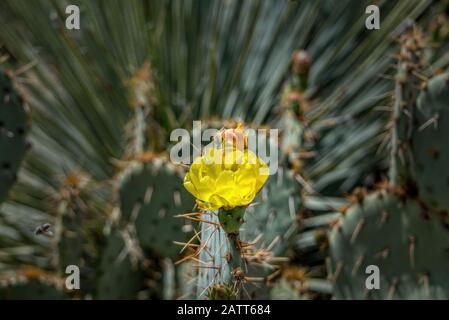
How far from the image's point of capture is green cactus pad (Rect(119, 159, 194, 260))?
2.49 meters

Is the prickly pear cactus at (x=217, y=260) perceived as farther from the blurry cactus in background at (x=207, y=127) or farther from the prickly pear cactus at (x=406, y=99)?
the prickly pear cactus at (x=406, y=99)

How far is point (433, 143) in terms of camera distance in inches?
89.4

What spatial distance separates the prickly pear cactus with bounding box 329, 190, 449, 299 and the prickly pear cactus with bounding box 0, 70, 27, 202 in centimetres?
99

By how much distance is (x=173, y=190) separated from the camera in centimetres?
247

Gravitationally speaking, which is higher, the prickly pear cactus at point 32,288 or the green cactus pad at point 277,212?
the green cactus pad at point 277,212

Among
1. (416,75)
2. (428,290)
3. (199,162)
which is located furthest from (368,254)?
(199,162)

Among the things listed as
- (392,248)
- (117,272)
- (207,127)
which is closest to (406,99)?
(392,248)

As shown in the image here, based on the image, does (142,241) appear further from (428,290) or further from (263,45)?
(263,45)

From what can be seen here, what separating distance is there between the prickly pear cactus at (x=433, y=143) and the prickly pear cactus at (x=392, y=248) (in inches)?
2.6

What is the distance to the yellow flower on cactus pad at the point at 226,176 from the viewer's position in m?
1.42

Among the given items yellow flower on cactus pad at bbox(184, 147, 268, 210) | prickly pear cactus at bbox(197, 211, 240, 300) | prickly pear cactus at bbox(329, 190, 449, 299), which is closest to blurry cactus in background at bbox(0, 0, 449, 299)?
prickly pear cactus at bbox(329, 190, 449, 299)

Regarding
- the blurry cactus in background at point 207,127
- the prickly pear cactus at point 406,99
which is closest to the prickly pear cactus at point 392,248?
the blurry cactus in background at point 207,127

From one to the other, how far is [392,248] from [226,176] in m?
1.05

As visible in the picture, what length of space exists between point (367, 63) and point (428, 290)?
1631mm
